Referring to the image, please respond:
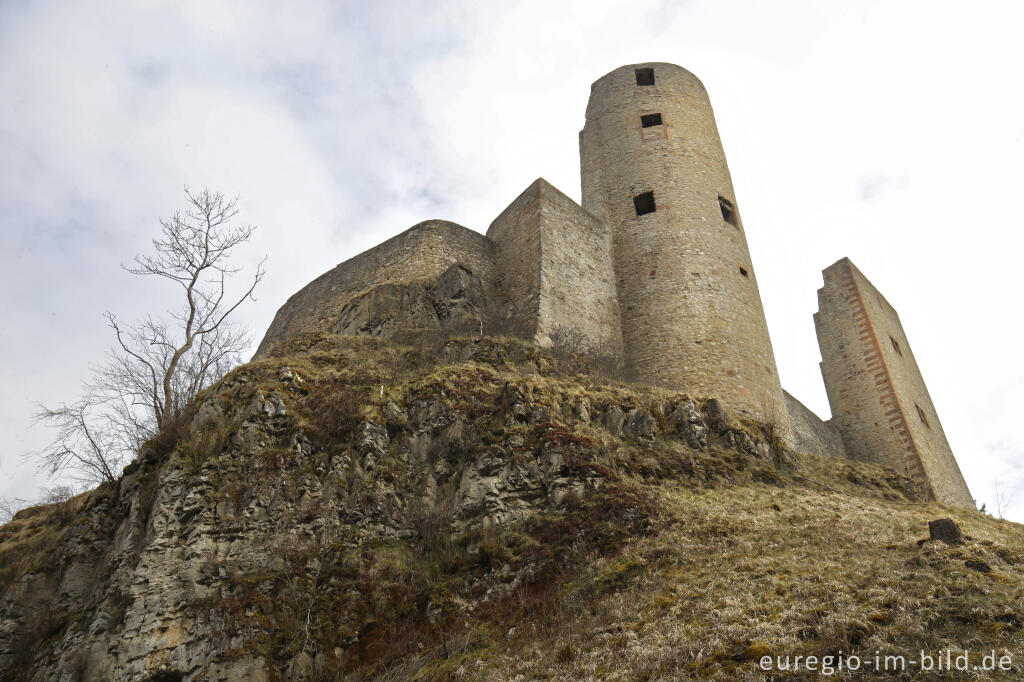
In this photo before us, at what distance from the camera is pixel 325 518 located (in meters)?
9.57

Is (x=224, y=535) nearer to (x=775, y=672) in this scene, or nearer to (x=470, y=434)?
(x=470, y=434)

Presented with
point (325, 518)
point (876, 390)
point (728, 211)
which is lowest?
point (325, 518)

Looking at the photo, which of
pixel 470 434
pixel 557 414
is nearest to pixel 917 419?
pixel 557 414

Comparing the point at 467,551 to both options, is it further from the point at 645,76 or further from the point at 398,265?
the point at 645,76

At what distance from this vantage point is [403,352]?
1422 cm

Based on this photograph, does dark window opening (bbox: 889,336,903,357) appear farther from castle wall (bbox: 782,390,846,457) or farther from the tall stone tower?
the tall stone tower

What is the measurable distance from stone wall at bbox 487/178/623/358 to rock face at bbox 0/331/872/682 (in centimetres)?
367

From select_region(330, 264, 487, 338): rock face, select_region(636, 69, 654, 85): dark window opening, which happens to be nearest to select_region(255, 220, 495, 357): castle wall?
select_region(330, 264, 487, 338): rock face

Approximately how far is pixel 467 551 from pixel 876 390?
15589 mm

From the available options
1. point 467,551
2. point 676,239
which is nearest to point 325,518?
point 467,551

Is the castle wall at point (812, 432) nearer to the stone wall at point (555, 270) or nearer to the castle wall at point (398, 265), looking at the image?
the stone wall at point (555, 270)

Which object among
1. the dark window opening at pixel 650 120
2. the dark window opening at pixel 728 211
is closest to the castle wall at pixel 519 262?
the dark window opening at pixel 650 120

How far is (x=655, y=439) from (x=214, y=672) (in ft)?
23.8

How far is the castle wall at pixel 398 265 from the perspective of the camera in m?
18.7
